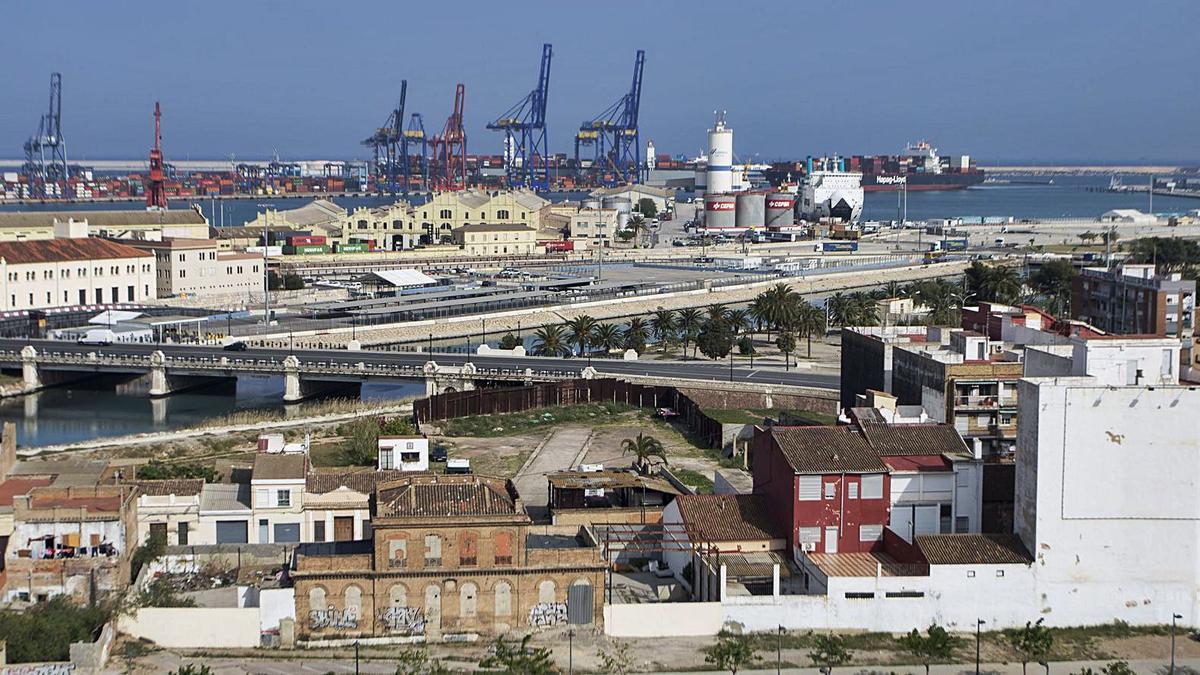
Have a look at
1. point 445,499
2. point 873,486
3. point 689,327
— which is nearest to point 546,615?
point 445,499

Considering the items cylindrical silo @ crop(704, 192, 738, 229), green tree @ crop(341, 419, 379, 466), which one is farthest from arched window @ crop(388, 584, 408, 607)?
cylindrical silo @ crop(704, 192, 738, 229)

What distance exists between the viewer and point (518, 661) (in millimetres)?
16266

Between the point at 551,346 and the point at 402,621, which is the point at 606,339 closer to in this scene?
the point at 551,346

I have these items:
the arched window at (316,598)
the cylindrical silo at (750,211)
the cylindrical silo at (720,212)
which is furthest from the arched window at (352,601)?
the cylindrical silo at (750,211)

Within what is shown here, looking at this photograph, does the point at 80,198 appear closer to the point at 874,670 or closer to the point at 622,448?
the point at 622,448

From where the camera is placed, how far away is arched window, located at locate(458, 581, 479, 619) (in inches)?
716

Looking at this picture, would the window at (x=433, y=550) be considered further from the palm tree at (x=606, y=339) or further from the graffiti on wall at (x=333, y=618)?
the palm tree at (x=606, y=339)

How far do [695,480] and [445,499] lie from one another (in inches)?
306

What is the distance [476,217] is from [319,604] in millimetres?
73235

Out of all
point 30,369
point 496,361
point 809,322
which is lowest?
point 30,369

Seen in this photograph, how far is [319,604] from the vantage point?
18.0 metres

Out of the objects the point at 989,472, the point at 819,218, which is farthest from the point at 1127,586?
the point at 819,218

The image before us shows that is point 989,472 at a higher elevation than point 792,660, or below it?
higher

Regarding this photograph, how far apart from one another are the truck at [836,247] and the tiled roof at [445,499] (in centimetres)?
7789
